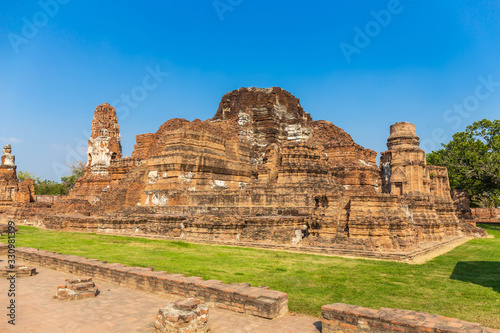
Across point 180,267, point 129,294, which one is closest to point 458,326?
point 129,294

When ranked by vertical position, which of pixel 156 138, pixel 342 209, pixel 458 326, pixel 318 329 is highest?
pixel 156 138

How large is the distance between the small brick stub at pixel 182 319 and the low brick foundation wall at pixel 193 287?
0.76 meters

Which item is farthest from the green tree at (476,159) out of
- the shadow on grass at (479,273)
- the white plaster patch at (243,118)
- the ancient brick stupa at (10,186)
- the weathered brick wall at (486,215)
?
the ancient brick stupa at (10,186)

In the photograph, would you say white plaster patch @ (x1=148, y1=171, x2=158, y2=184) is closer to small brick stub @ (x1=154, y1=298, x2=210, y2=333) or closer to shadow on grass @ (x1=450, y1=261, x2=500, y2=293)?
shadow on grass @ (x1=450, y1=261, x2=500, y2=293)

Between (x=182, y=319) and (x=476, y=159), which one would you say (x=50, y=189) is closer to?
(x=476, y=159)

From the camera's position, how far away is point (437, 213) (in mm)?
16484

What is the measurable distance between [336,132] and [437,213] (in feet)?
28.7

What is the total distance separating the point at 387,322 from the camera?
4051 millimetres

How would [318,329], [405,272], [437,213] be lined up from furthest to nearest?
[437,213] < [405,272] < [318,329]

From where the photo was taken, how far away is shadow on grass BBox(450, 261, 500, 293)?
697 cm

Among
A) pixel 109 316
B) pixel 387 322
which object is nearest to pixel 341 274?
pixel 387 322

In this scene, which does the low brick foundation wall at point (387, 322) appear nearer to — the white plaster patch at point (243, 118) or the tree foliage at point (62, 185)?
the white plaster patch at point (243, 118)

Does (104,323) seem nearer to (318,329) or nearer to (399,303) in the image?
(318,329)

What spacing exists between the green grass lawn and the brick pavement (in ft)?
2.47
